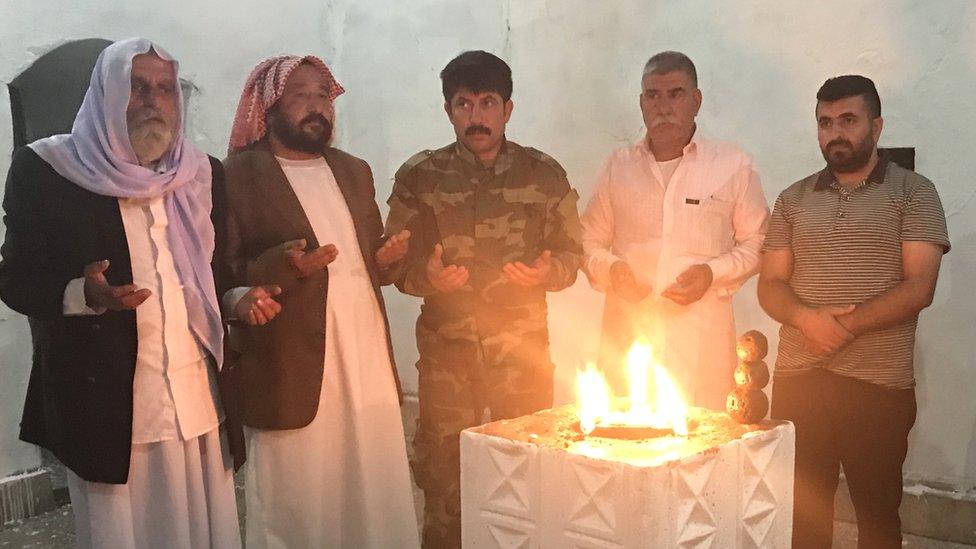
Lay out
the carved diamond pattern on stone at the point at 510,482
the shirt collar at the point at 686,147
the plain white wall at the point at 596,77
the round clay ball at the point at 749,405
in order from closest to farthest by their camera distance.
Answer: the carved diamond pattern on stone at the point at 510,482 → the round clay ball at the point at 749,405 → the shirt collar at the point at 686,147 → the plain white wall at the point at 596,77

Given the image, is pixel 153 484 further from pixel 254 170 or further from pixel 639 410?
pixel 639 410

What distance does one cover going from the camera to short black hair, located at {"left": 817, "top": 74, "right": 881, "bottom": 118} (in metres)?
3.24

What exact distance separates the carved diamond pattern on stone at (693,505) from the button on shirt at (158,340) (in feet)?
5.11

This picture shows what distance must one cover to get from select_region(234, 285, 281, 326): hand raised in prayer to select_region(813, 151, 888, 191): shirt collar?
2035 mm

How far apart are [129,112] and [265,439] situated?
1.28 m

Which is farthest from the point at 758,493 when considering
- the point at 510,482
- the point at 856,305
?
the point at 856,305

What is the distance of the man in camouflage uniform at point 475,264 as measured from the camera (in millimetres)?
3471

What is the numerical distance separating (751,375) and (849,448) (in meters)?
1.05

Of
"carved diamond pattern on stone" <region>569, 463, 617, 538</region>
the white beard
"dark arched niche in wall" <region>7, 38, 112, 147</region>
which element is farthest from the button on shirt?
"dark arched niche in wall" <region>7, 38, 112, 147</region>

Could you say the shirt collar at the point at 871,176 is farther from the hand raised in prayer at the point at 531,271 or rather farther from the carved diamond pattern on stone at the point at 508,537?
the carved diamond pattern on stone at the point at 508,537

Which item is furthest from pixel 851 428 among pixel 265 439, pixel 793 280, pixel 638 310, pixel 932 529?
pixel 265 439

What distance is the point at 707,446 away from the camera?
87.7 inches

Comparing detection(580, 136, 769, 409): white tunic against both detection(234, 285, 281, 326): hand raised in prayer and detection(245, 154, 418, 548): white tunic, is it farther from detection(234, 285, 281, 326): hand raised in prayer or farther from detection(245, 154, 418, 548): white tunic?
detection(234, 285, 281, 326): hand raised in prayer

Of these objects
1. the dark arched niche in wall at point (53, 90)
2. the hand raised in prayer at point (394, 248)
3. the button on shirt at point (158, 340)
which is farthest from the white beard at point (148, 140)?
the dark arched niche in wall at point (53, 90)
